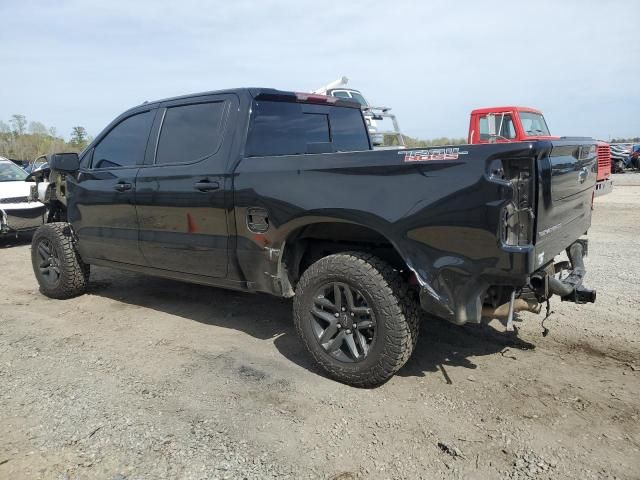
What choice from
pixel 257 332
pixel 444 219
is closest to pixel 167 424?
pixel 257 332

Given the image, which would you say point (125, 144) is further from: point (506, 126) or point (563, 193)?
point (506, 126)

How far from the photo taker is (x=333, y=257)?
11.0 feet

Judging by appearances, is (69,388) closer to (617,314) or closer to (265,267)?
(265,267)

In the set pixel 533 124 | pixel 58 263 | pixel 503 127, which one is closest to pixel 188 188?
pixel 58 263

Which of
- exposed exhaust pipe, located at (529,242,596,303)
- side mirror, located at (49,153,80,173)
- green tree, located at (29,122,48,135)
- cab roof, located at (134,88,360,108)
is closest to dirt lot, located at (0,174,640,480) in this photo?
exposed exhaust pipe, located at (529,242,596,303)

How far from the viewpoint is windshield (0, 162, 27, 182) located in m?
9.93

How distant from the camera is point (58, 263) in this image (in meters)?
5.45

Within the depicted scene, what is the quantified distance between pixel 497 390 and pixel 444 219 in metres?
1.21

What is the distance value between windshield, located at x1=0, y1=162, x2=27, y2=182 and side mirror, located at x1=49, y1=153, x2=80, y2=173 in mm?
5809

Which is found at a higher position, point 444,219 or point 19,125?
point 19,125

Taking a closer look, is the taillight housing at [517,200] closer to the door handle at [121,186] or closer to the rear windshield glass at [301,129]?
the rear windshield glass at [301,129]

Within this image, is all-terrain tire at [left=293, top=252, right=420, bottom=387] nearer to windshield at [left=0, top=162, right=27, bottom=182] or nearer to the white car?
the white car

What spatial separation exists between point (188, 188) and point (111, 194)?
114 centimetres

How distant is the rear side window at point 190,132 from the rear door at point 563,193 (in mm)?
2352
